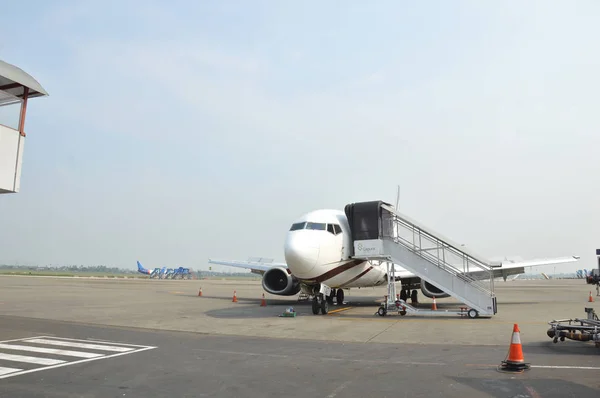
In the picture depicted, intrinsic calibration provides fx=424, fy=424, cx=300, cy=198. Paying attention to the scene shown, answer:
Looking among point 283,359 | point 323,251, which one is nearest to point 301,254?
point 323,251

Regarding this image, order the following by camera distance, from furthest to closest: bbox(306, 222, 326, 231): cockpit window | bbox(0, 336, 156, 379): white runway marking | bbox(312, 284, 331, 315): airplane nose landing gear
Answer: bbox(312, 284, 331, 315): airplane nose landing gear
bbox(306, 222, 326, 231): cockpit window
bbox(0, 336, 156, 379): white runway marking

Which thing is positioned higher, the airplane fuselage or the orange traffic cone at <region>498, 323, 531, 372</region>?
the airplane fuselage

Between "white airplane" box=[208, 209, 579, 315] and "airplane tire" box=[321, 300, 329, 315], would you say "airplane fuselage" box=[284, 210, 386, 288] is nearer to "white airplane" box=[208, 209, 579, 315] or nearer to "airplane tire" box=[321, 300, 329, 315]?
"white airplane" box=[208, 209, 579, 315]

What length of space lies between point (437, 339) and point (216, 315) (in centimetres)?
873

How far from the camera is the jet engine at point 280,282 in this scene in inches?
816

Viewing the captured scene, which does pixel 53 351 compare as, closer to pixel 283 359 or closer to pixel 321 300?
pixel 283 359

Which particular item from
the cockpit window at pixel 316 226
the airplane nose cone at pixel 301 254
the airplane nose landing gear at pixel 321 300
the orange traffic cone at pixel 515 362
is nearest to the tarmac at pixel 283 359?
the orange traffic cone at pixel 515 362

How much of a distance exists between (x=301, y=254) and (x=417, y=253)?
4652 mm

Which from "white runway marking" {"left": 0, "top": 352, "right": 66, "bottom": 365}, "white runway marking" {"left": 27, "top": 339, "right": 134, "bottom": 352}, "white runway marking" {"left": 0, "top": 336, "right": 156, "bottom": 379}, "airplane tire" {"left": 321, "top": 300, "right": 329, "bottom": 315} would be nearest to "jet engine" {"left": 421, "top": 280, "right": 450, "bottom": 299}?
"airplane tire" {"left": 321, "top": 300, "right": 329, "bottom": 315}

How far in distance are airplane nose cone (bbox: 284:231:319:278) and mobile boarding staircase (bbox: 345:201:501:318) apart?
2.51 m

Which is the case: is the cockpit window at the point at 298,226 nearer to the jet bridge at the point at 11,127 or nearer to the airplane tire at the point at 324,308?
the airplane tire at the point at 324,308

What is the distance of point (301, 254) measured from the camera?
1491 centimetres

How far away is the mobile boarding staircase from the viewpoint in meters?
15.3

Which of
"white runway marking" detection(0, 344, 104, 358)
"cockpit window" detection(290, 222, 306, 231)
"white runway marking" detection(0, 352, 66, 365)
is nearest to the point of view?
"white runway marking" detection(0, 352, 66, 365)
